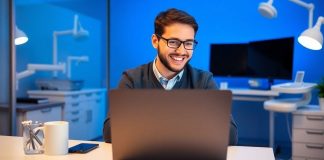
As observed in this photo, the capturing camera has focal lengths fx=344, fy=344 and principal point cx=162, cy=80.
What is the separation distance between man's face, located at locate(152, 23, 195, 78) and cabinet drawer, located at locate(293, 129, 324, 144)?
2066mm

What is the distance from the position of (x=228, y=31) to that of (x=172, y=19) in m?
3.06

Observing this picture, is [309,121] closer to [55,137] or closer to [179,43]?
[179,43]

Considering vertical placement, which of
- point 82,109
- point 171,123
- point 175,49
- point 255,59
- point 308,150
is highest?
point 255,59

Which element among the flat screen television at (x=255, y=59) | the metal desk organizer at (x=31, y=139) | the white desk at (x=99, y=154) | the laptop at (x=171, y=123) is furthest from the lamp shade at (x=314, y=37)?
the metal desk organizer at (x=31, y=139)

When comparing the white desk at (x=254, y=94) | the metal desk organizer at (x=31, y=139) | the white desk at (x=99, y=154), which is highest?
the white desk at (x=254, y=94)

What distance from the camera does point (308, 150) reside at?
306cm

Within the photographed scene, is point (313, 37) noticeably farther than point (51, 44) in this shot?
No

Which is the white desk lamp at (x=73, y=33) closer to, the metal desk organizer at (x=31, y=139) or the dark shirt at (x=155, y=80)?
the dark shirt at (x=155, y=80)

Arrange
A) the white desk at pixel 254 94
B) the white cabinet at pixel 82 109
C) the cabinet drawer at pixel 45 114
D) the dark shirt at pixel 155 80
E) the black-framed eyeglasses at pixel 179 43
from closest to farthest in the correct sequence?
the black-framed eyeglasses at pixel 179 43 < the dark shirt at pixel 155 80 < the cabinet drawer at pixel 45 114 < the white desk at pixel 254 94 < the white cabinet at pixel 82 109

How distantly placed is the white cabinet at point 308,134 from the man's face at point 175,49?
206cm

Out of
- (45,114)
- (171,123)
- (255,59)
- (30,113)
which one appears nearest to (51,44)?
(45,114)

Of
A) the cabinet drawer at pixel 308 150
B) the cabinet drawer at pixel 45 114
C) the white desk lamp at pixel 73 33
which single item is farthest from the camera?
the white desk lamp at pixel 73 33

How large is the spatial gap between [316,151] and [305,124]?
25 centimetres

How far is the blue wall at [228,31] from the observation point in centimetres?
405
